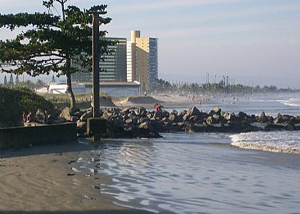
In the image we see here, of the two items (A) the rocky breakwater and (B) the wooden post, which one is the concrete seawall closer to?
(B) the wooden post

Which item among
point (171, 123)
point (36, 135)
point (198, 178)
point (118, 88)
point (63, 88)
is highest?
point (118, 88)

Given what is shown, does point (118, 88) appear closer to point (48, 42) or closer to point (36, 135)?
point (48, 42)

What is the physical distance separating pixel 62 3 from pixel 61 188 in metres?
21.3

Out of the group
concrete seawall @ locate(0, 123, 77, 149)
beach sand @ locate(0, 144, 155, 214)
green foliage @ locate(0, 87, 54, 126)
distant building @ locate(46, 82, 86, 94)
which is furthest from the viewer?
distant building @ locate(46, 82, 86, 94)

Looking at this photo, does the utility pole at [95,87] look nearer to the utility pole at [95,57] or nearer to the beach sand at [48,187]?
the utility pole at [95,57]

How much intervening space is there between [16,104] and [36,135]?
35.8ft

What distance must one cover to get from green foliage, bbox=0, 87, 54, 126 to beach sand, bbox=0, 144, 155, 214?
11779 mm

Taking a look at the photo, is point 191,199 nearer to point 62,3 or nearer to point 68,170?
point 68,170

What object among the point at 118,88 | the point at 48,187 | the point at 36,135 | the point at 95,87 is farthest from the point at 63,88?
the point at 48,187

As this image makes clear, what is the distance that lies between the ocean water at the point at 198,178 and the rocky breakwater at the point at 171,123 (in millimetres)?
4929

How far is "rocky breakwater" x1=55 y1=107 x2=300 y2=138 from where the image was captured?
23.1 m

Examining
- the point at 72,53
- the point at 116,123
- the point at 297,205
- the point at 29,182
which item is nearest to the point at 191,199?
the point at 297,205

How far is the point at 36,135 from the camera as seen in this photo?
698 inches

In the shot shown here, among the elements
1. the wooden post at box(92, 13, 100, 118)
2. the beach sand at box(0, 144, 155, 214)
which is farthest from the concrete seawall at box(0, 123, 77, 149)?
the beach sand at box(0, 144, 155, 214)
